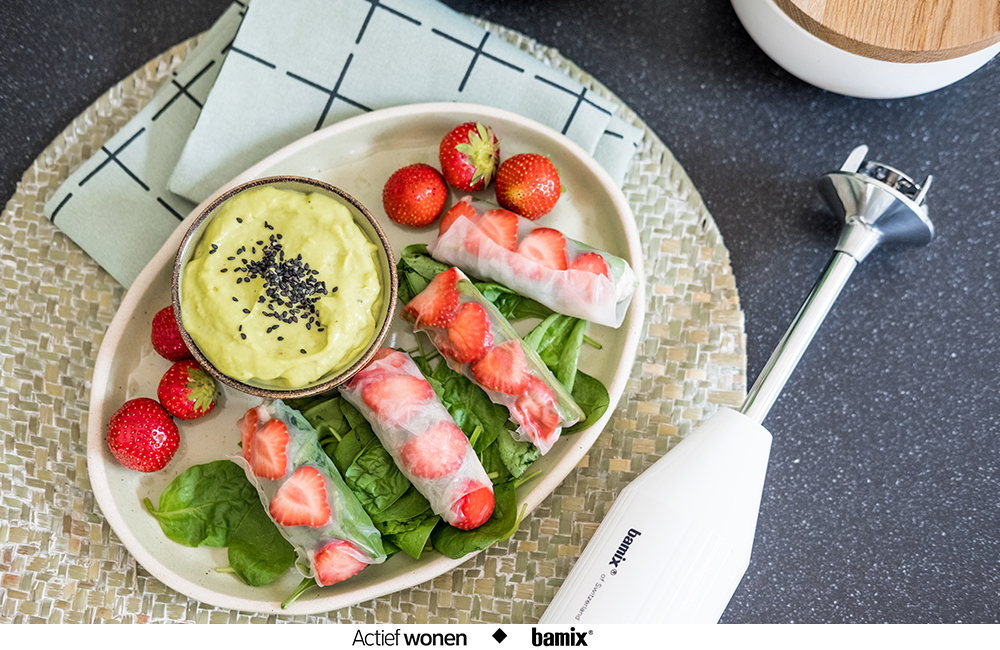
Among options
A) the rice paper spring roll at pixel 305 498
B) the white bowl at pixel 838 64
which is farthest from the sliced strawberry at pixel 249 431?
the white bowl at pixel 838 64

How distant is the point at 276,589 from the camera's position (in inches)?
50.9

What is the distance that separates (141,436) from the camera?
124 cm

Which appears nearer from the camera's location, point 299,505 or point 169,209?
point 299,505

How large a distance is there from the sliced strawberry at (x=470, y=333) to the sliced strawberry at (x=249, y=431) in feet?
1.20

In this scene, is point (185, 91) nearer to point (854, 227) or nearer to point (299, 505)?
point (299, 505)

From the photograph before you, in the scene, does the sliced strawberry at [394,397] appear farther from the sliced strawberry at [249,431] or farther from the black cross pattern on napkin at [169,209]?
the black cross pattern on napkin at [169,209]

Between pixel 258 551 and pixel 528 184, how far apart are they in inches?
32.2

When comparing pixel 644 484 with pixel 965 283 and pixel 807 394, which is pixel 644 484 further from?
pixel 965 283

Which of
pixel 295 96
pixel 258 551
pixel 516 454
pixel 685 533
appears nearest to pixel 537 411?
pixel 516 454

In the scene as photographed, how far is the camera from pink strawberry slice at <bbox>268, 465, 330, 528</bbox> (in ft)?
3.95

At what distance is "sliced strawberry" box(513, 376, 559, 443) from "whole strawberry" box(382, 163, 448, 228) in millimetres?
365

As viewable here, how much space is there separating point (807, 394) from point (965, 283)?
0.41 metres

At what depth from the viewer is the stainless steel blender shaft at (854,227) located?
1.29m
